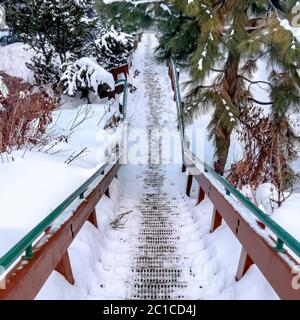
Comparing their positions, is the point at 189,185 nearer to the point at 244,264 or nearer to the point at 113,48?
the point at 244,264

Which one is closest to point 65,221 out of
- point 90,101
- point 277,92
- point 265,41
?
point 265,41

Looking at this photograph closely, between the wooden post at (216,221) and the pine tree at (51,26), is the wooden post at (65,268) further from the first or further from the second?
the pine tree at (51,26)

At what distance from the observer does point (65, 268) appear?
3.16 meters

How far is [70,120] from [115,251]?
19.2 feet

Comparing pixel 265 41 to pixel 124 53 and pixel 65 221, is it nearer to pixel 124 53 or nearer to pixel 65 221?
pixel 65 221

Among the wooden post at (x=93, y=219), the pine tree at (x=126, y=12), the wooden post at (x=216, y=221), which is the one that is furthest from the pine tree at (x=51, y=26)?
the wooden post at (x=216, y=221)

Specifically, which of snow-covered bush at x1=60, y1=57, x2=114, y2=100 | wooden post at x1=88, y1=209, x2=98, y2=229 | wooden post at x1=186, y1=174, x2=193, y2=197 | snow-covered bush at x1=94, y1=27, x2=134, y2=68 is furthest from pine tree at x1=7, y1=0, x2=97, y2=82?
wooden post at x1=88, y1=209, x2=98, y2=229

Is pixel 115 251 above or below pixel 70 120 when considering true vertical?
above

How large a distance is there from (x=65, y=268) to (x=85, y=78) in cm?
959

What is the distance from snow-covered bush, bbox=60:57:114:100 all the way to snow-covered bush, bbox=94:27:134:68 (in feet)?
10.2

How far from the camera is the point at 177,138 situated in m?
10.8

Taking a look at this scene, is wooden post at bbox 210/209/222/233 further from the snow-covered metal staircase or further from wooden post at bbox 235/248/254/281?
wooden post at bbox 235/248/254/281

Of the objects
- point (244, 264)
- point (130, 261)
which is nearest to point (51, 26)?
point (130, 261)

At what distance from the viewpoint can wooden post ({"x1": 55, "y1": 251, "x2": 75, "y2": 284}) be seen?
312 cm
